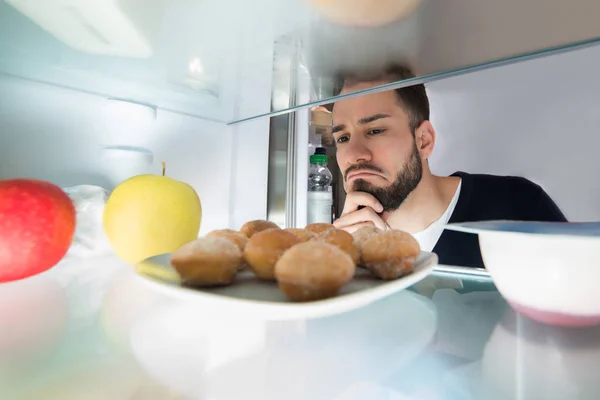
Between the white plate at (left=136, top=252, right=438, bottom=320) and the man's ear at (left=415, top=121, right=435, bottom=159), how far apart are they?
438 mm

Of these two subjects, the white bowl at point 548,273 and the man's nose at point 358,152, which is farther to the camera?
the man's nose at point 358,152

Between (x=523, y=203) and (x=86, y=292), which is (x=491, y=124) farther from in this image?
(x=86, y=292)

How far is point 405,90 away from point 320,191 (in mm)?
349

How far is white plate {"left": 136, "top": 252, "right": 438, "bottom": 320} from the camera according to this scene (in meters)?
0.27

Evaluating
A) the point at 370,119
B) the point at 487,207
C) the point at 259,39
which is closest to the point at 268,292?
the point at 259,39

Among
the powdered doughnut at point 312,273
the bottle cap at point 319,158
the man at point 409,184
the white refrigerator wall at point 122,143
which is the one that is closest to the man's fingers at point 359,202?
the man at point 409,184

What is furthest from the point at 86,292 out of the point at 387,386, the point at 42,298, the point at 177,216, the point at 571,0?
the point at 571,0

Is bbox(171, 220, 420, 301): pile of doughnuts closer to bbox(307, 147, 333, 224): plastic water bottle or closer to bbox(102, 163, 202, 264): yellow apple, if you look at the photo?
bbox(102, 163, 202, 264): yellow apple

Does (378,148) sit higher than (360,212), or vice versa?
(378,148)

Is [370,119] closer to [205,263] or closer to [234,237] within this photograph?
[234,237]

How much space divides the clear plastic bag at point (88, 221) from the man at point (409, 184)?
54cm

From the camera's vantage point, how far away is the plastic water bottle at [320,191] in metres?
1.00

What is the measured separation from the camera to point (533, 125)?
683 mm

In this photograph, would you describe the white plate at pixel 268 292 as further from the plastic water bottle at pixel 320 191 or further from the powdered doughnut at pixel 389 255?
the plastic water bottle at pixel 320 191
